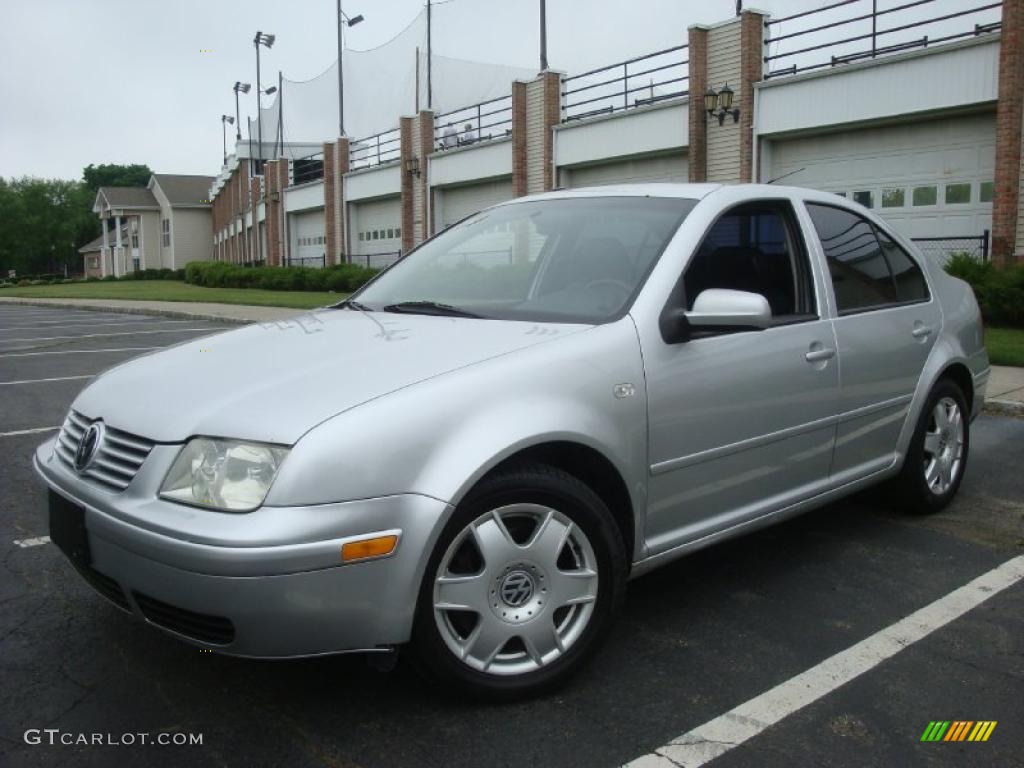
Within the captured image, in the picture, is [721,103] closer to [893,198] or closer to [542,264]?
[893,198]

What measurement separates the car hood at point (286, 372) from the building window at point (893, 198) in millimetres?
18994

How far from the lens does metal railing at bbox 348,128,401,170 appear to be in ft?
126

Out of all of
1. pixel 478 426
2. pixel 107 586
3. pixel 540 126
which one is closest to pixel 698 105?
pixel 540 126

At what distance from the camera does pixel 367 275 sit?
29203 mm

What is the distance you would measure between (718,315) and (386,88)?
39.6m

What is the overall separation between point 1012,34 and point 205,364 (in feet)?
59.6

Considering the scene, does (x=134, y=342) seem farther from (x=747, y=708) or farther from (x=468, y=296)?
(x=747, y=708)

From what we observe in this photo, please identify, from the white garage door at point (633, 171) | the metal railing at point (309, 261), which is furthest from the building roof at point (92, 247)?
the white garage door at point (633, 171)

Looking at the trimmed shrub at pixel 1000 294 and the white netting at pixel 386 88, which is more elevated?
the white netting at pixel 386 88

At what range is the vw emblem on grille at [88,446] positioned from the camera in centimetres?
288

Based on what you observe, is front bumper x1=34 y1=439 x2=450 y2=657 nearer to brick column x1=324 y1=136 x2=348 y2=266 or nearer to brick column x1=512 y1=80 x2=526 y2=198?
brick column x1=512 y1=80 x2=526 y2=198

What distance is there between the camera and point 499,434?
2738mm

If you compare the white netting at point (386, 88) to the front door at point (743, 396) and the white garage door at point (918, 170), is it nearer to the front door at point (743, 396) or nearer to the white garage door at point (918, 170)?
the white garage door at point (918, 170)

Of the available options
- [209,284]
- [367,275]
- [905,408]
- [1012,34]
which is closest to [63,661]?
[905,408]
